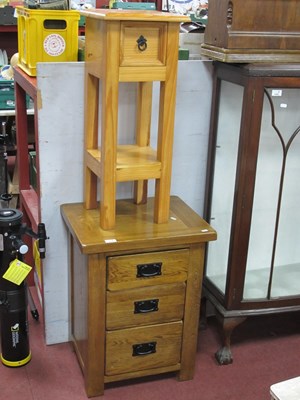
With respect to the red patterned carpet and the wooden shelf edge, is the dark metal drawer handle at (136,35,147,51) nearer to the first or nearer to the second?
the wooden shelf edge

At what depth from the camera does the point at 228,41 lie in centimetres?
205

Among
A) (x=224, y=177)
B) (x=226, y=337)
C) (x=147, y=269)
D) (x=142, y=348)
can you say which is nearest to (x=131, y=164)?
(x=147, y=269)

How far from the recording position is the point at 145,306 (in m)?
2.07

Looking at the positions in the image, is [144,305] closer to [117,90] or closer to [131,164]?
[131,164]

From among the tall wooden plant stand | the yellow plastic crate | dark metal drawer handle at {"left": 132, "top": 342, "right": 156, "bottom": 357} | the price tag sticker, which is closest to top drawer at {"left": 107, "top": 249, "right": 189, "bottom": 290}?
the tall wooden plant stand

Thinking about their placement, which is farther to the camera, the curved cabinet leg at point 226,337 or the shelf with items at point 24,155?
the shelf with items at point 24,155

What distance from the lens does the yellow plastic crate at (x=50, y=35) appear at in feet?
7.38

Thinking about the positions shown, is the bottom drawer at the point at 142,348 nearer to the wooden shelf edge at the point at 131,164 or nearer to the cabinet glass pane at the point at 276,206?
the cabinet glass pane at the point at 276,206

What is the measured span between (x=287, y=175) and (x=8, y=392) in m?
1.45

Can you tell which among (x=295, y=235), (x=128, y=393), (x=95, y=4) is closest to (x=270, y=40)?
(x=295, y=235)

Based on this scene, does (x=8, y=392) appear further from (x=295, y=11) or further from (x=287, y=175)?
(x=295, y=11)

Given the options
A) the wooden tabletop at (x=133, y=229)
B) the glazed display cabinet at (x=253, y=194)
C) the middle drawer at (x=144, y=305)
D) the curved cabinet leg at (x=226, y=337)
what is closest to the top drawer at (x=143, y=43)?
the glazed display cabinet at (x=253, y=194)

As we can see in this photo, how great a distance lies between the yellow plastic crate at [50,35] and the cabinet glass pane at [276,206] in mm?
867

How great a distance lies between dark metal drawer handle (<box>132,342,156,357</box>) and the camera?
2.12 metres
